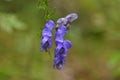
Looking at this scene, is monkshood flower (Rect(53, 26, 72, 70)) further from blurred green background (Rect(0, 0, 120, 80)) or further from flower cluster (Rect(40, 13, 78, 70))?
blurred green background (Rect(0, 0, 120, 80))

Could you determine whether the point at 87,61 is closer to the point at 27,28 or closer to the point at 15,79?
the point at 27,28

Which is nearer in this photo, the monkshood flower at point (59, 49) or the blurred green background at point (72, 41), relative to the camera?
the monkshood flower at point (59, 49)

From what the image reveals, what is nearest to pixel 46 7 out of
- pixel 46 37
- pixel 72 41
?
pixel 46 37

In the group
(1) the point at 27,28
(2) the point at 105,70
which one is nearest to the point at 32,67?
(1) the point at 27,28

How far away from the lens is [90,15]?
19.0 ft

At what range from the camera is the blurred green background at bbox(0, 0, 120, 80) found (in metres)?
4.20

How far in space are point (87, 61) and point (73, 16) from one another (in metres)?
3.01

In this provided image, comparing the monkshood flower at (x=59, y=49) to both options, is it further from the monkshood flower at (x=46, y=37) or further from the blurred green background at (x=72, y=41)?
the blurred green background at (x=72, y=41)

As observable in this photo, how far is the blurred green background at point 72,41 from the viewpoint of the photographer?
4.20 m

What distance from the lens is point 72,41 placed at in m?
5.16

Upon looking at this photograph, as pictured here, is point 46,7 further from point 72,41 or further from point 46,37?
point 72,41

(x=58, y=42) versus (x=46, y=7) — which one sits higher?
(x=46, y=7)

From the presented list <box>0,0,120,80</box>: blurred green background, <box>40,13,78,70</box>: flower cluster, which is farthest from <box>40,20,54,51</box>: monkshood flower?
<box>0,0,120,80</box>: blurred green background

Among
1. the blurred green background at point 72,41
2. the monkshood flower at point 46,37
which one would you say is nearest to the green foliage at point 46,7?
the monkshood flower at point 46,37
